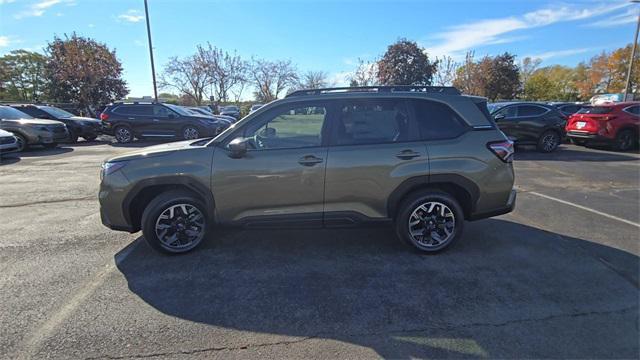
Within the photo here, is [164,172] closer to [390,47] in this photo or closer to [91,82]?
[91,82]

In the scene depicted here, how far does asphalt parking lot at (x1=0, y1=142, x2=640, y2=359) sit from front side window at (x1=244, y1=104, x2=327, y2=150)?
1275 mm

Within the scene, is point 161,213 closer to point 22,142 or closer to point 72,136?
point 22,142

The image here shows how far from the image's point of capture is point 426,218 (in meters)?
3.88

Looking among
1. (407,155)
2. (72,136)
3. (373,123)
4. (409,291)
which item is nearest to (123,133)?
(72,136)

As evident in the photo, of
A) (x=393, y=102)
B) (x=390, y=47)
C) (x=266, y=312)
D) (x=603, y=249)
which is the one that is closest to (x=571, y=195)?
(x=603, y=249)

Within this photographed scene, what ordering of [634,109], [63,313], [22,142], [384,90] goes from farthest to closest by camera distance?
A: [22,142] → [634,109] → [384,90] → [63,313]

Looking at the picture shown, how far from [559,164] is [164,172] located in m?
10.4

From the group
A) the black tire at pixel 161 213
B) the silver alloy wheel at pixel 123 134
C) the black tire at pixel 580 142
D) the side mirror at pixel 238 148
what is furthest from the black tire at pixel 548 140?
the silver alloy wheel at pixel 123 134

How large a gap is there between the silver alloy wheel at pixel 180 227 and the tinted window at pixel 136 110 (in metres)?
13.0

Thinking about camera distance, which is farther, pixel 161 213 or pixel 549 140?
pixel 549 140

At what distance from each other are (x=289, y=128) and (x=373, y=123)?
944 millimetres

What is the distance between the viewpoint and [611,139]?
11.7m

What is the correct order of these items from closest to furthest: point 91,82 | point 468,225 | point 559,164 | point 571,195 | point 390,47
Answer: point 468,225, point 571,195, point 559,164, point 91,82, point 390,47

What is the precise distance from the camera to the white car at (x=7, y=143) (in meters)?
10.4
